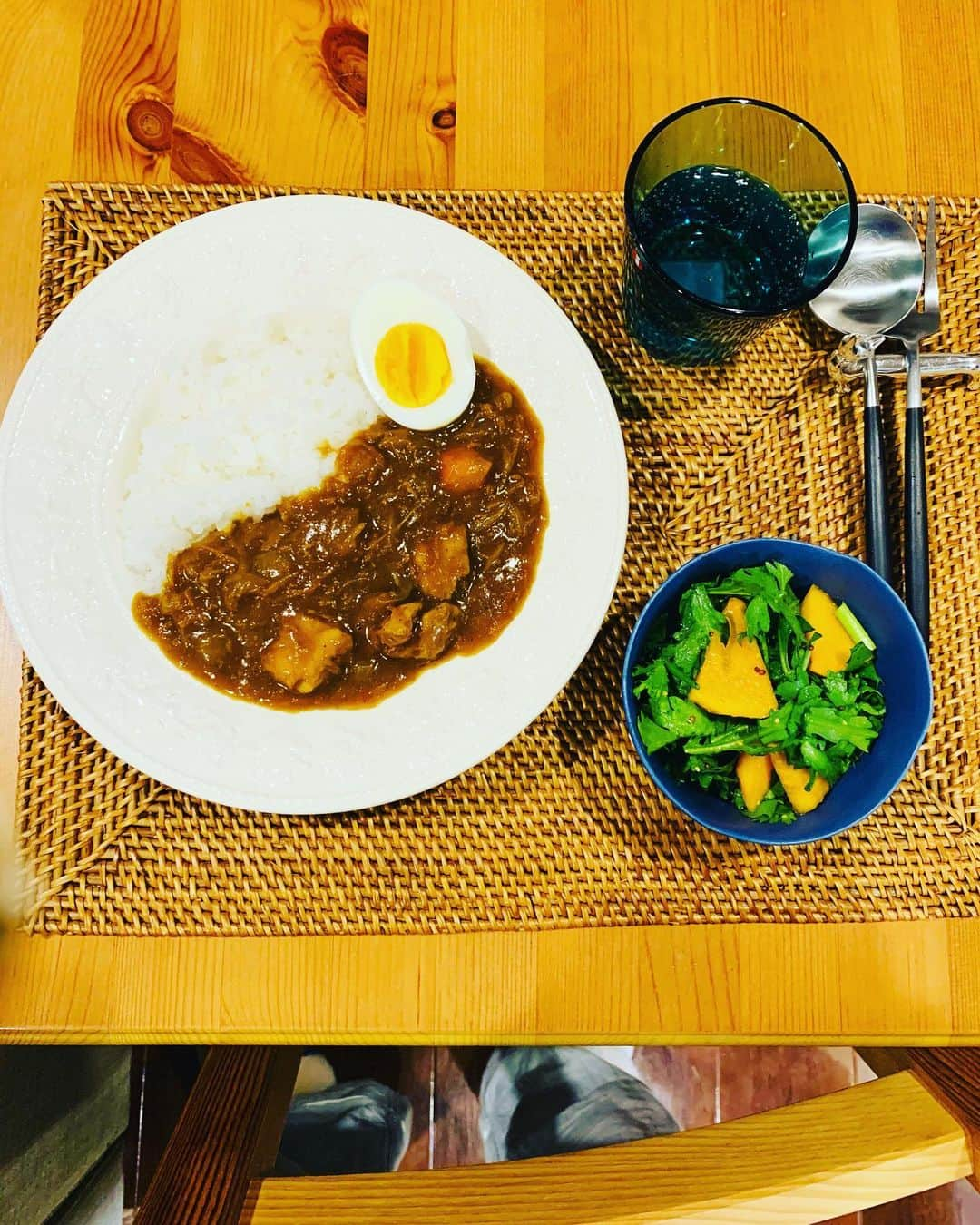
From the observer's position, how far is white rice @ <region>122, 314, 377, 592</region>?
132 centimetres

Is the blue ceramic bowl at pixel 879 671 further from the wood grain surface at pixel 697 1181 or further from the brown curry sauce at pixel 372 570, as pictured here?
the wood grain surface at pixel 697 1181

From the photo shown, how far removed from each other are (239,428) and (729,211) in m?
0.77

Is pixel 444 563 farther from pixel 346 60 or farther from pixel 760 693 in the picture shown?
pixel 346 60

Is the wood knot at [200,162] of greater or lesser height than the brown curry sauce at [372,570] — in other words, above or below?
above

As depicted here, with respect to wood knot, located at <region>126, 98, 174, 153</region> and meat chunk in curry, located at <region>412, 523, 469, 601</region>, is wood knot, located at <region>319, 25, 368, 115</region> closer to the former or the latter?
wood knot, located at <region>126, 98, 174, 153</region>

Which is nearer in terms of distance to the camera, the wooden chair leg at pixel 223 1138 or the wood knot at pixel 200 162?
the wooden chair leg at pixel 223 1138

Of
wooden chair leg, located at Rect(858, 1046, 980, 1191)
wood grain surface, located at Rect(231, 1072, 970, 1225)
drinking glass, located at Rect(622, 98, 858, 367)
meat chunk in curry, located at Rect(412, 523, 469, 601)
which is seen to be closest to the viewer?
Answer: wood grain surface, located at Rect(231, 1072, 970, 1225)

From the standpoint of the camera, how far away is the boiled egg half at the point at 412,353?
129cm

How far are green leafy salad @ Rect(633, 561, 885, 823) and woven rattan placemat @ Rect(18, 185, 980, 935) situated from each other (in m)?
0.17

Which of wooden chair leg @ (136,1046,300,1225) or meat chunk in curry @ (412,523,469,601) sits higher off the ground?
meat chunk in curry @ (412,523,469,601)

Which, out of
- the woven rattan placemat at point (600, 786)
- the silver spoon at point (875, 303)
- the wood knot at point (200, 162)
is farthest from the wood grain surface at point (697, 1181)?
the wood knot at point (200, 162)

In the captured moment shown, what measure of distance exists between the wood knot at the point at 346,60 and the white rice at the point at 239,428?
42cm

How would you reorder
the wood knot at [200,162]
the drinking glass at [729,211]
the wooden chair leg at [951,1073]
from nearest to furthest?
the wooden chair leg at [951,1073], the drinking glass at [729,211], the wood knot at [200,162]

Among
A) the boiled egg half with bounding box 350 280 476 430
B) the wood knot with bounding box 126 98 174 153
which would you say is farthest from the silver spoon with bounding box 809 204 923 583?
the wood knot with bounding box 126 98 174 153
